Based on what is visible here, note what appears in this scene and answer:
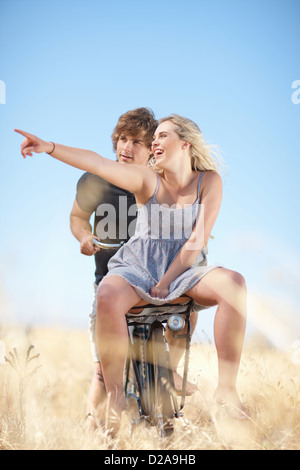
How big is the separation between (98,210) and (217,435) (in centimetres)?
208

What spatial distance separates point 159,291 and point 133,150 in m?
2.09

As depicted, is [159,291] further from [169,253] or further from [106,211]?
[106,211]

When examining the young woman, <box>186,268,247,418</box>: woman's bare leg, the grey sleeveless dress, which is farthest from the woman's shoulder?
<box>186,268,247,418</box>: woman's bare leg

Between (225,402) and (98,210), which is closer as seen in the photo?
(225,402)

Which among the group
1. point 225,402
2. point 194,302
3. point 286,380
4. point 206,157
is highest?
point 206,157

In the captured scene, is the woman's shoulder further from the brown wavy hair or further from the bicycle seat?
the brown wavy hair

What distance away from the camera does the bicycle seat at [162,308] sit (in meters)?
2.49

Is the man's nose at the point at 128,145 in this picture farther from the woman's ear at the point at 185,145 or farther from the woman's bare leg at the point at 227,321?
the woman's bare leg at the point at 227,321

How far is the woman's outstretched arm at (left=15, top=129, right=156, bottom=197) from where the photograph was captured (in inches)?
88.0

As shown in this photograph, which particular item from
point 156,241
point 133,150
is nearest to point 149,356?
point 156,241

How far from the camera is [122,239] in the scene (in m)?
3.67
